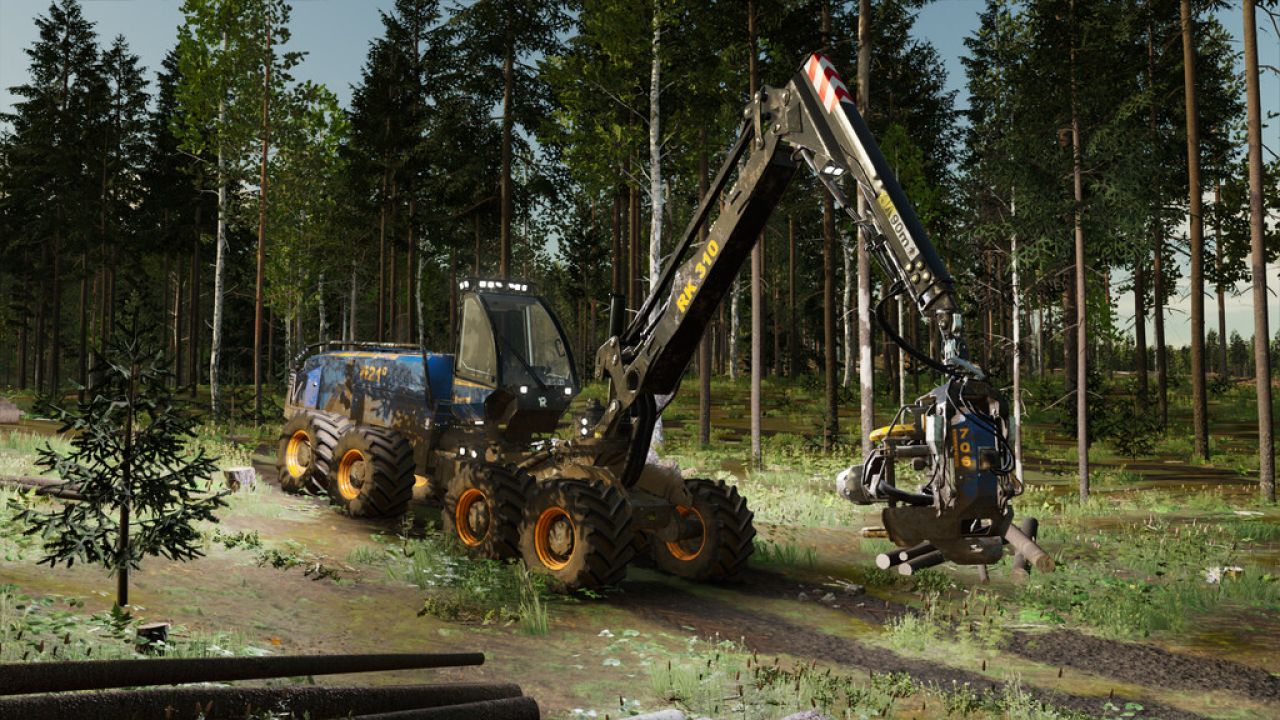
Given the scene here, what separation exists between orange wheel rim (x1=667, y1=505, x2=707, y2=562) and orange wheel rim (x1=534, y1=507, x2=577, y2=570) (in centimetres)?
172

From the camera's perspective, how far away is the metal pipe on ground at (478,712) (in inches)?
204

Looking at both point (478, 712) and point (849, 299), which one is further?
point (849, 299)

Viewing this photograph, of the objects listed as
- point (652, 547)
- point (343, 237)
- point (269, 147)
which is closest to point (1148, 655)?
point (652, 547)

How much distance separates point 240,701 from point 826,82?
5931 mm

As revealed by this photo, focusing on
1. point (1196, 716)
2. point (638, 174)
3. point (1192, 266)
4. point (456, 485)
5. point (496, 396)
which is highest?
point (638, 174)

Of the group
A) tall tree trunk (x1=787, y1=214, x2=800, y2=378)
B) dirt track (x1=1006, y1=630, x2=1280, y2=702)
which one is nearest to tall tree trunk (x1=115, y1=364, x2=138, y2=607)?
dirt track (x1=1006, y1=630, x2=1280, y2=702)

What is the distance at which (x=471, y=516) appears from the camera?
1127 centimetres

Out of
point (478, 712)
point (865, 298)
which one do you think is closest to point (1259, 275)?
point (865, 298)

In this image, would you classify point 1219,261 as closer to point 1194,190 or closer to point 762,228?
point 1194,190

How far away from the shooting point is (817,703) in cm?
694

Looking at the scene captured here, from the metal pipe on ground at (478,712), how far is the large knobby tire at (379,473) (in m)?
7.41

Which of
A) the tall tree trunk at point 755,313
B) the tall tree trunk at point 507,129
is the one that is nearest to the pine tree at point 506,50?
the tall tree trunk at point 507,129

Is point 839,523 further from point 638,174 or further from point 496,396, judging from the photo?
point 638,174

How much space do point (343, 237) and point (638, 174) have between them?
21615mm
